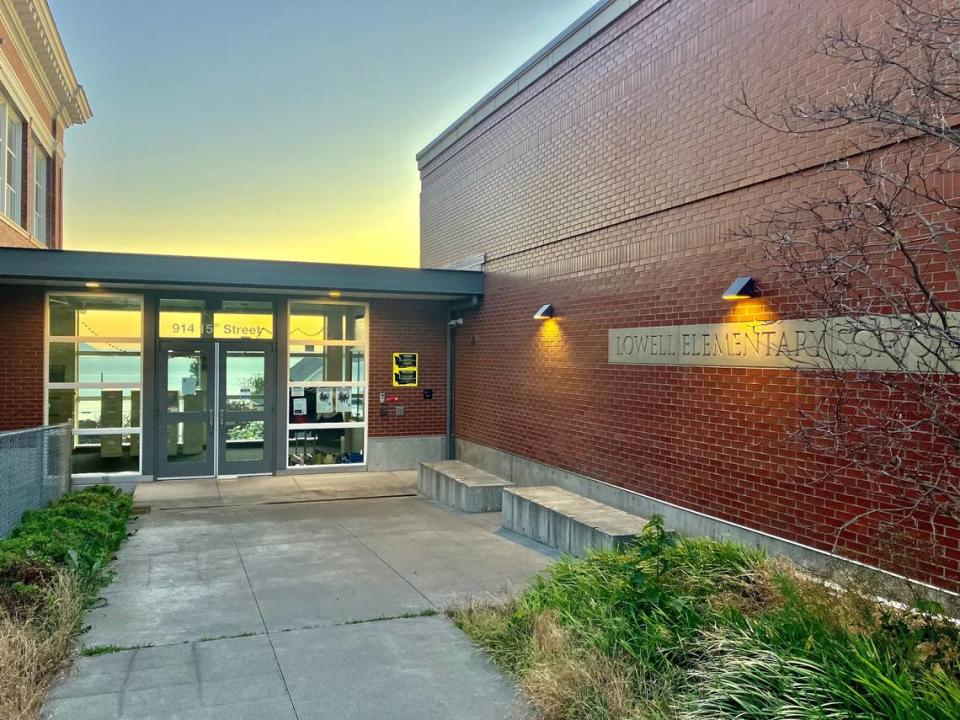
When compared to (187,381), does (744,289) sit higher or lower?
higher

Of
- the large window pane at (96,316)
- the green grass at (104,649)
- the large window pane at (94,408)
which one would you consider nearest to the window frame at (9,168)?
the large window pane at (96,316)

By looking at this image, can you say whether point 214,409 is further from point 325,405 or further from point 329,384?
point 329,384

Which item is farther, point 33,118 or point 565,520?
point 33,118

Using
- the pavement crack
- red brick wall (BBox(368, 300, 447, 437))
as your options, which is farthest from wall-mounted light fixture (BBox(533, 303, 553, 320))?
the pavement crack

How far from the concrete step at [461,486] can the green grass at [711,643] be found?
15.9 ft

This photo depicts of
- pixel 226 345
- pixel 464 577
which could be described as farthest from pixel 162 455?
pixel 464 577

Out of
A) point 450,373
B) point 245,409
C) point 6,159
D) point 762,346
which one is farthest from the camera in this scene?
point 450,373

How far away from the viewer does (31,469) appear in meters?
9.34

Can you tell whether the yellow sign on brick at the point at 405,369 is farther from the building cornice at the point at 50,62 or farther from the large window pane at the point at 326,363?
the building cornice at the point at 50,62

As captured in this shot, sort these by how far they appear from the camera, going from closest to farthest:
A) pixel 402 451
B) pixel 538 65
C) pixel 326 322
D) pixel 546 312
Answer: pixel 546 312 → pixel 538 65 → pixel 326 322 → pixel 402 451

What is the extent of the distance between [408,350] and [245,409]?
11.3ft

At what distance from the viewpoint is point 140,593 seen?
7.07 m

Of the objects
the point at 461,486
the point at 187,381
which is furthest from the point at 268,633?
the point at 187,381

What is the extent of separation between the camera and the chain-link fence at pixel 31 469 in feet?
26.5
